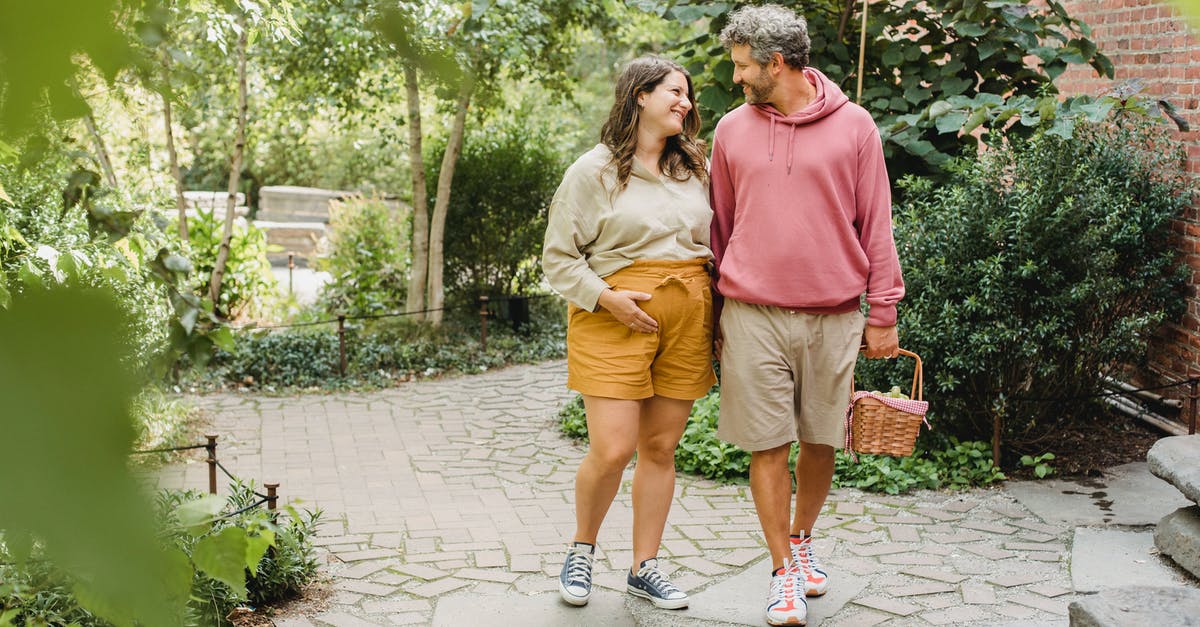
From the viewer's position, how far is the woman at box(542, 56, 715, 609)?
3.48 metres

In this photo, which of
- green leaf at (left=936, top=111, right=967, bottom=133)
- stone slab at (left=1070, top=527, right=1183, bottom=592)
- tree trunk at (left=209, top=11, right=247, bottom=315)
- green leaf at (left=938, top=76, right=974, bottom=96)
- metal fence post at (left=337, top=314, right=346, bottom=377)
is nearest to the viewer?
stone slab at (left=1070, top=527, right=1183, bottom=592)

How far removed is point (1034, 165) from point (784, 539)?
8.21ft

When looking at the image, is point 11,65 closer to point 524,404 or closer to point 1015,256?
point 1015,256

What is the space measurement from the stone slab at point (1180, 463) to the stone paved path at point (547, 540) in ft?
1.46

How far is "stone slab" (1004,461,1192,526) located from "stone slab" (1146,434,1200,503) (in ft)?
1.12

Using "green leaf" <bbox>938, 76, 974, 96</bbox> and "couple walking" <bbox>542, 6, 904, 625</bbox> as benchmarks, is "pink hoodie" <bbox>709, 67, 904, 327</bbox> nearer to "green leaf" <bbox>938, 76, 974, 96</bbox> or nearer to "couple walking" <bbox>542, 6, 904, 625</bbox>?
"couple walking" <bbox>542, 6, 904, 625</bbox>

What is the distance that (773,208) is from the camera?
3.39m

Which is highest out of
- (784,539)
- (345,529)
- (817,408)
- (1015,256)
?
(1015,256)

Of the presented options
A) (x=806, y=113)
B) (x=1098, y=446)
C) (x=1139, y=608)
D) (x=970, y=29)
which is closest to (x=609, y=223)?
(x=806, y=113)

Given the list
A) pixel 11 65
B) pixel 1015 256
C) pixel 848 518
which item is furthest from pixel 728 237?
pixel 11 65

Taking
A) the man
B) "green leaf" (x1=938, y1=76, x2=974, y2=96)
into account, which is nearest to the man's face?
the man

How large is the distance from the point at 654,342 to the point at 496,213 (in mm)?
6481

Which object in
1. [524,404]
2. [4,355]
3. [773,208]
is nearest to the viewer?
[4,355]

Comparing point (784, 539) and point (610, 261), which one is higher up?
point (610, 261)
